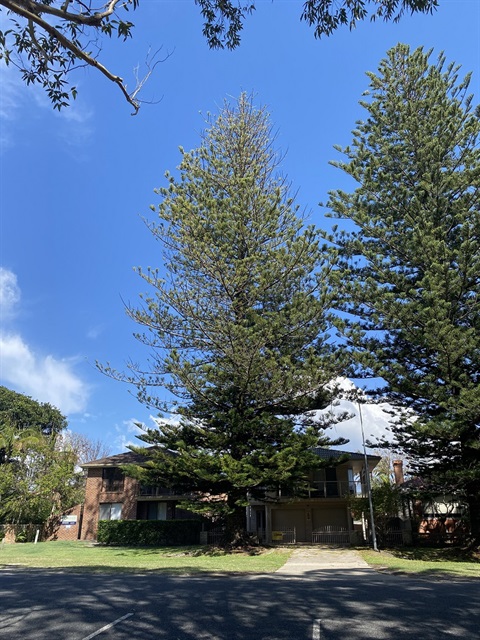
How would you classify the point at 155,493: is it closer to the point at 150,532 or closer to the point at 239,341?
the point at 150,532

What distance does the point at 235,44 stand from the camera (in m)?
6.71

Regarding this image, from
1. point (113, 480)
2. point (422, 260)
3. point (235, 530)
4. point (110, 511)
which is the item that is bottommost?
point (235, 530)

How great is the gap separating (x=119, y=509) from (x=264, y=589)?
2574cm

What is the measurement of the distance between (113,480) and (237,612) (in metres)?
27.7

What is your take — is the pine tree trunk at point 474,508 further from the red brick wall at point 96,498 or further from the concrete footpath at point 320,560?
the red brick wall at point 96,498

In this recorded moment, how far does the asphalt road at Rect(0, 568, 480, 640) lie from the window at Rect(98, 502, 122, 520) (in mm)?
24359

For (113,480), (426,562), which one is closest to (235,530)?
(426,562)

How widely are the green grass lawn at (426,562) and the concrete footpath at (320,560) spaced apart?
0.48m

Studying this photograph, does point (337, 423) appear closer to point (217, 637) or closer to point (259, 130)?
point (259, 130)

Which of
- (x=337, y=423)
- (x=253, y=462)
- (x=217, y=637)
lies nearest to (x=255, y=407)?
(x=253, y=462)

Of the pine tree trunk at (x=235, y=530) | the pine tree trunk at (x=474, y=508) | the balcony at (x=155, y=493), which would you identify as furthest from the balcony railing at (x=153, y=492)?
the pine tree trunk at (x=474, y=508)

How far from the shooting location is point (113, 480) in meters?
32.0

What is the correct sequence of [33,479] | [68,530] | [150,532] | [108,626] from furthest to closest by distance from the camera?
[68,530] → [33,479] → [150,532] → [108,626]

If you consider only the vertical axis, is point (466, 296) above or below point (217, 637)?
above
